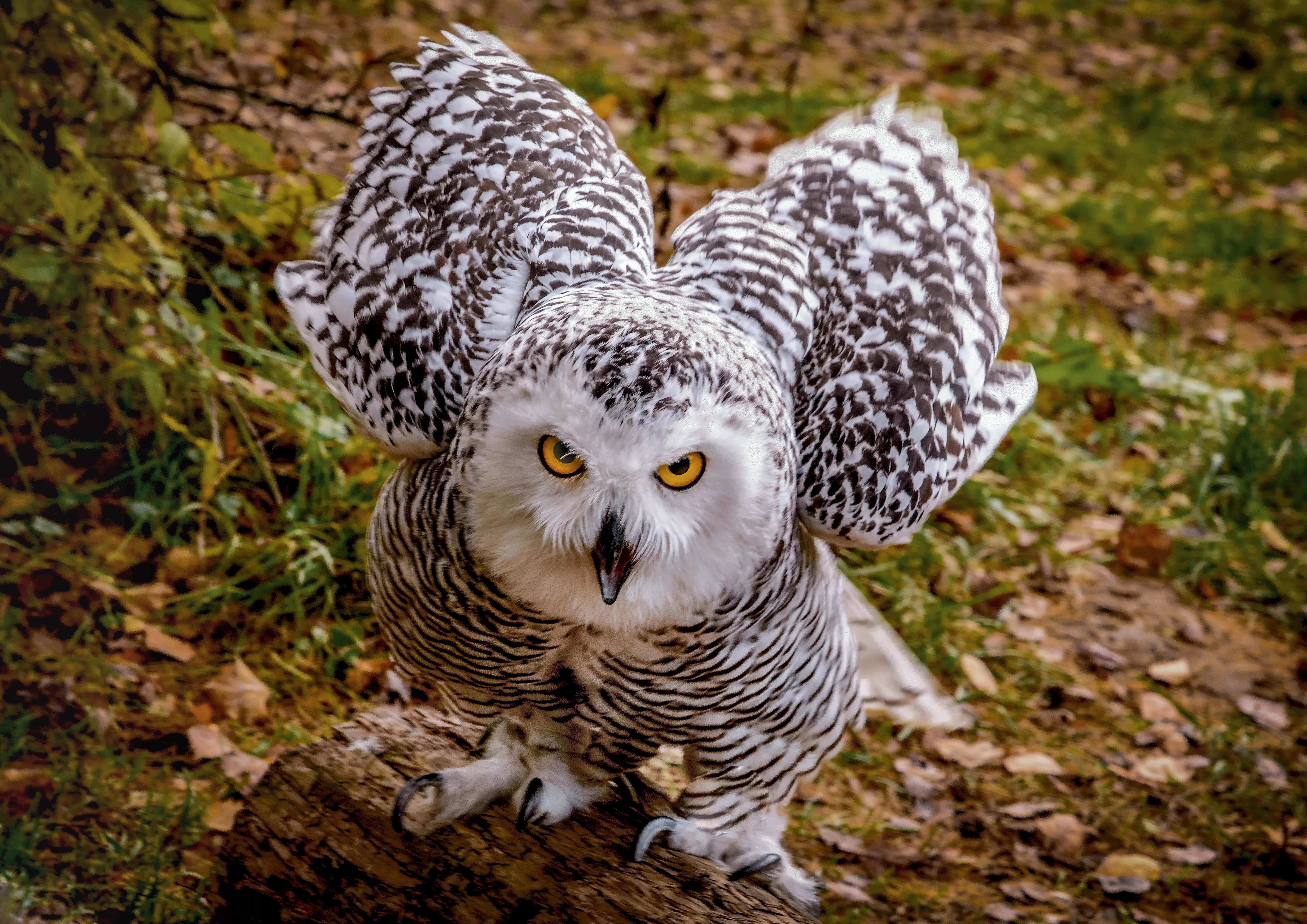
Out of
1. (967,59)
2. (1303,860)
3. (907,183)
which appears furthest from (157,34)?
(967,59)

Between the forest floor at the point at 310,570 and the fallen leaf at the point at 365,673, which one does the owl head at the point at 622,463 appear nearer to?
the forest floor at the point at 310,570

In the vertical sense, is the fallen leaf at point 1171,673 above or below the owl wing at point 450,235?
below

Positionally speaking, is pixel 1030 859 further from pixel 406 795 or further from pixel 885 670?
pixel 406 795

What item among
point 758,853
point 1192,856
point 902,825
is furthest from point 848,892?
point 1192,856

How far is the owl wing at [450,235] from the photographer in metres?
2.65

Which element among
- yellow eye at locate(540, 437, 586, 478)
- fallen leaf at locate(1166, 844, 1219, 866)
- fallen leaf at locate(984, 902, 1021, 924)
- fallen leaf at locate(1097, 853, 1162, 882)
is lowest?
fallen leaf at locate(984, 902, 1021, 924)

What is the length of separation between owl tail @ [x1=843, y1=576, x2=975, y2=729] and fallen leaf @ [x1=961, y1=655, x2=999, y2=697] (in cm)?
59

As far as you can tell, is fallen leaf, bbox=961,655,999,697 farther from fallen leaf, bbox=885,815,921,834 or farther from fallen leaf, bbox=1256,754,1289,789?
fallen leaf, bbox=1256,754,1289,789

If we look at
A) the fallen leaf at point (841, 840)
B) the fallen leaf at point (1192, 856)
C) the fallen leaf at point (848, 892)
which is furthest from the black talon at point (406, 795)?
the fallen leaf at point (1192, 856)

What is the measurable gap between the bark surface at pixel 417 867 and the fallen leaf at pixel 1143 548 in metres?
2.91

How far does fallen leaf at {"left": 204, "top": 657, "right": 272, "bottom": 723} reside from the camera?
11.7 feet

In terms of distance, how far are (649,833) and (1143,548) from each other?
310cm

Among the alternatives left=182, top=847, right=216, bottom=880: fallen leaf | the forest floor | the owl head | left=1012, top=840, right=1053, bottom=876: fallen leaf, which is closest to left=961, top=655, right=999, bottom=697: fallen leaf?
the forest floor

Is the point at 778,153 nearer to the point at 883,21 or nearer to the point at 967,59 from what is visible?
the point at 967,59
